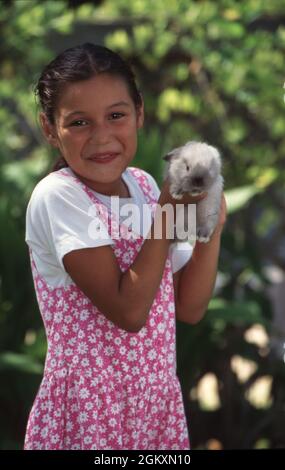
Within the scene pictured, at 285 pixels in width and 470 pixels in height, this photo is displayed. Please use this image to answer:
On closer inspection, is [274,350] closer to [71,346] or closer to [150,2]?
[150,2]

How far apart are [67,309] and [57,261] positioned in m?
0.11

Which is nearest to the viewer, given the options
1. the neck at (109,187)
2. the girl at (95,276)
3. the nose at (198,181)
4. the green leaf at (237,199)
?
the nose at (198,181)

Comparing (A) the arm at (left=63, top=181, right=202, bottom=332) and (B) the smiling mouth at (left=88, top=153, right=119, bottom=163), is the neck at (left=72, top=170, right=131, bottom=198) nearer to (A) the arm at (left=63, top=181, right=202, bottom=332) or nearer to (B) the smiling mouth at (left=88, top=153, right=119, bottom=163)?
(B) the smiling mouth at (left=88, top=153, right=119, bottom=163)

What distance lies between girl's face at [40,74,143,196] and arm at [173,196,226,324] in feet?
0.85

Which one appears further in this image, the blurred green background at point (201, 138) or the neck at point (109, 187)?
the blurred green background at point (201, 138)

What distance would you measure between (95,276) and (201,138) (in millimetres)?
2715

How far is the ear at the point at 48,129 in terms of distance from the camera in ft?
6.64

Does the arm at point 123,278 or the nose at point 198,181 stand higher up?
the nose at point 198,181

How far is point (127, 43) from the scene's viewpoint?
164 inches

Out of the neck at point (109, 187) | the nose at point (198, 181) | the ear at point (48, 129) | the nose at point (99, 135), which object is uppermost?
the ear at point (48, 129)

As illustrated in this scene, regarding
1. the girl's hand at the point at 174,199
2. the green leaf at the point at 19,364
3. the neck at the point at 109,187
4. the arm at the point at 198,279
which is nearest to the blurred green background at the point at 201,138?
the green leaf at the point at 19,364

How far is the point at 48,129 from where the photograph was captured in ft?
6.67

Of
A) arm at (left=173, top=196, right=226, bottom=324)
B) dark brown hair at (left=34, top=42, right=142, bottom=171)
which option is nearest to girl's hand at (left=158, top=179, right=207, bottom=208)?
arm at (left=173, top=196, right=226, bottom=324)

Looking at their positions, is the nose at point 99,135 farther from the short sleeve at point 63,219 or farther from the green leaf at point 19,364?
the green leaf at point 19,364
